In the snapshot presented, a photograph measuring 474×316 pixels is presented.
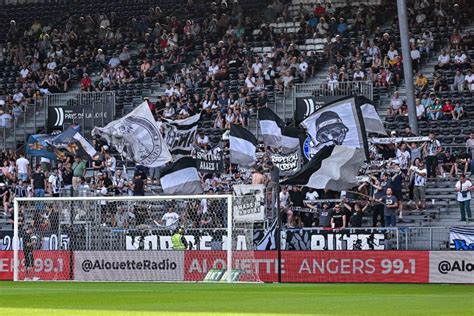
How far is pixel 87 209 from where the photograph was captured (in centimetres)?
3409

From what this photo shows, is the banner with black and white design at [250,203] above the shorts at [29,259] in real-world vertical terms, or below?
above

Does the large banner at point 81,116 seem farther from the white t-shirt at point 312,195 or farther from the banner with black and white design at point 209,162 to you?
the white t-shirt at point 312,195

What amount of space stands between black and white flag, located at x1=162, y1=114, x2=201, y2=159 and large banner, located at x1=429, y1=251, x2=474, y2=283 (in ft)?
34.7

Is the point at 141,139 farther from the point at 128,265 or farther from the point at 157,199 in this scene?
the point at 128,265

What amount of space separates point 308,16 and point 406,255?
20.8 metres

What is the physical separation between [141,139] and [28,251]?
5810mm

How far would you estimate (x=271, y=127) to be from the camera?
37094 mm

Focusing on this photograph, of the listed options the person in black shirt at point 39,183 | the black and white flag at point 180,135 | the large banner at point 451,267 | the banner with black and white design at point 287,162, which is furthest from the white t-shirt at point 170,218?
the person in black shirt at point 39,183

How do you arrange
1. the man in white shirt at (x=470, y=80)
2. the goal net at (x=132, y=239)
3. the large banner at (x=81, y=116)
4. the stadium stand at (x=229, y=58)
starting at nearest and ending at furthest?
the goal net at (x=132, y=239), the man in white shirt at (x=470, y=80), the stadium stand at (x=229, y=58), the large banner at (x=81, y=116)

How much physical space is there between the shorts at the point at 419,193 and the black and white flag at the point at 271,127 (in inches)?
171

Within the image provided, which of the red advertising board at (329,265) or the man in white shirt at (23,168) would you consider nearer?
the red advertising board at (329,265)

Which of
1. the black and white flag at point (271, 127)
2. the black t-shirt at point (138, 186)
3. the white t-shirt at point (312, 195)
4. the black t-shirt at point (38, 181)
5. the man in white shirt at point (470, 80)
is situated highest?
the man in white shirt at point (470, 80)

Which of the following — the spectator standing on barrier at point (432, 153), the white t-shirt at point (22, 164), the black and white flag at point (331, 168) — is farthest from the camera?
the white t-shirt at point (22, 164)

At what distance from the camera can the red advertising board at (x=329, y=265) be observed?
32.0 metres
